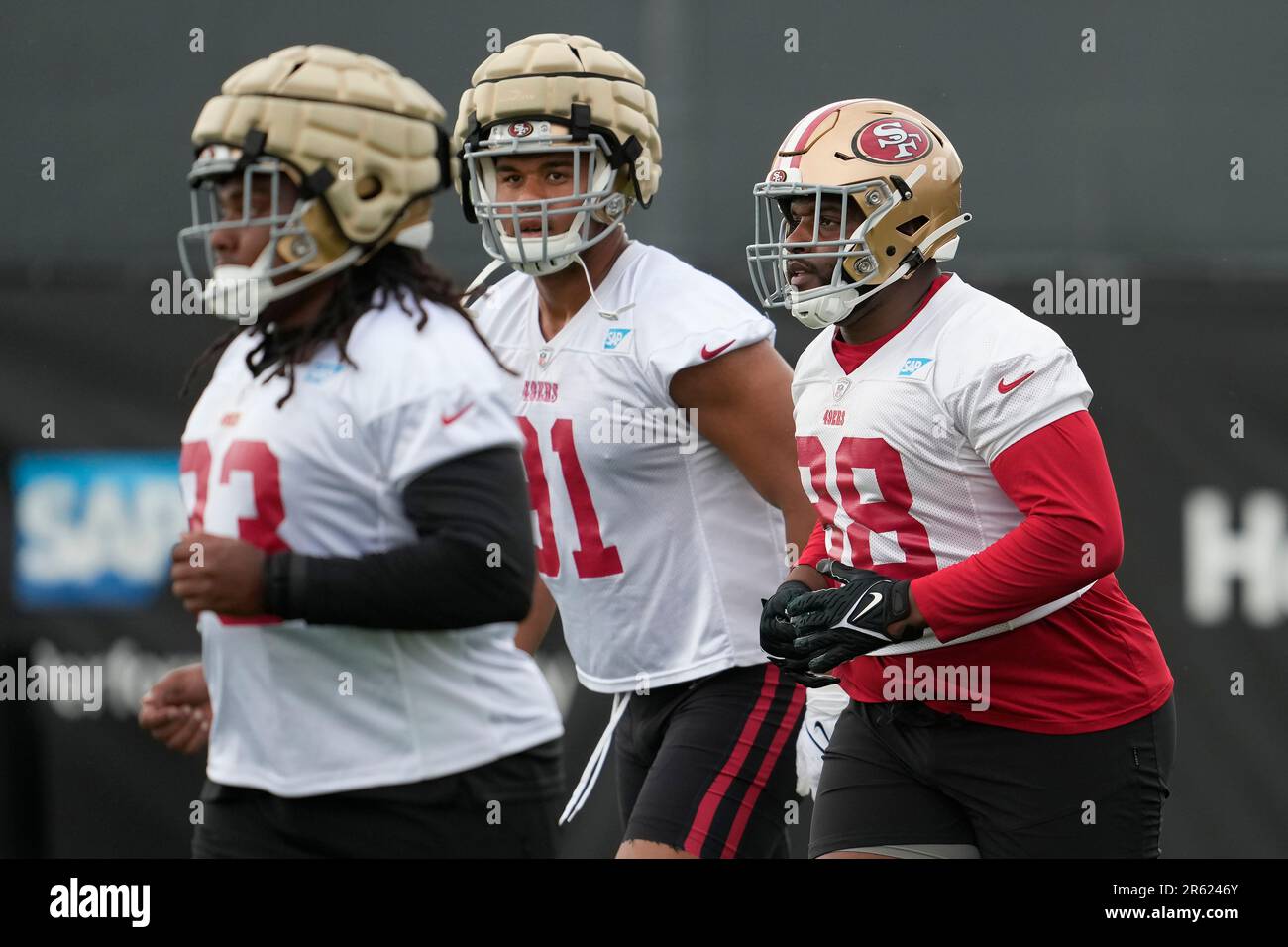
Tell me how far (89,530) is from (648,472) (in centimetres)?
234

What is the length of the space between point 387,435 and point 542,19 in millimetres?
4956

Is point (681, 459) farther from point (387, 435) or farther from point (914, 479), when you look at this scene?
point (387, 435)

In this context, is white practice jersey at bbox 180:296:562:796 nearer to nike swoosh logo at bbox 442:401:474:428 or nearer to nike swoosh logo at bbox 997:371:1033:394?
nike swoosh logo at bbox 442:401:474:428

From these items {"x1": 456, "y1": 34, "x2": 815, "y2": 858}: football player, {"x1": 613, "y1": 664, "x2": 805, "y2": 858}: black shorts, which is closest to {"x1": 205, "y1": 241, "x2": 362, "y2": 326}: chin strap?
{"x1": 456, "y1": 34, "x2": 815, "y2": 858}: football player

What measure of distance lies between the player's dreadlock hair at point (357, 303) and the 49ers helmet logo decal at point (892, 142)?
43.9 inches

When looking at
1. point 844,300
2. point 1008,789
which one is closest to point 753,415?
point 844,300

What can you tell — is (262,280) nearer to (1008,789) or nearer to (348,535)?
(348,535)

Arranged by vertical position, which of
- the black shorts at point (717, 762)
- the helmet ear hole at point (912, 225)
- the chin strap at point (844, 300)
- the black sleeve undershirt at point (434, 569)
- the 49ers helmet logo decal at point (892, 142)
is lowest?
the black shorts at point (717, 762)

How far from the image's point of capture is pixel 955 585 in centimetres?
331

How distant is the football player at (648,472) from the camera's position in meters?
3.85

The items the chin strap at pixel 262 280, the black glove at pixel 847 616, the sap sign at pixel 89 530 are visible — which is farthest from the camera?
the sap sign at pixel 89 530

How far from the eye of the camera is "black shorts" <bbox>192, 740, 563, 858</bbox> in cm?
277

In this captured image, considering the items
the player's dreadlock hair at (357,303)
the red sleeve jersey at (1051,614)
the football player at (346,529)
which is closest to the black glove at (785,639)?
the red sleeve jersey at (1051,614)

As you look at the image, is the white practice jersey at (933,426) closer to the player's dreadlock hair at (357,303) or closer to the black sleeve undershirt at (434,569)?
the player's dreadlock hair at (357,303)
